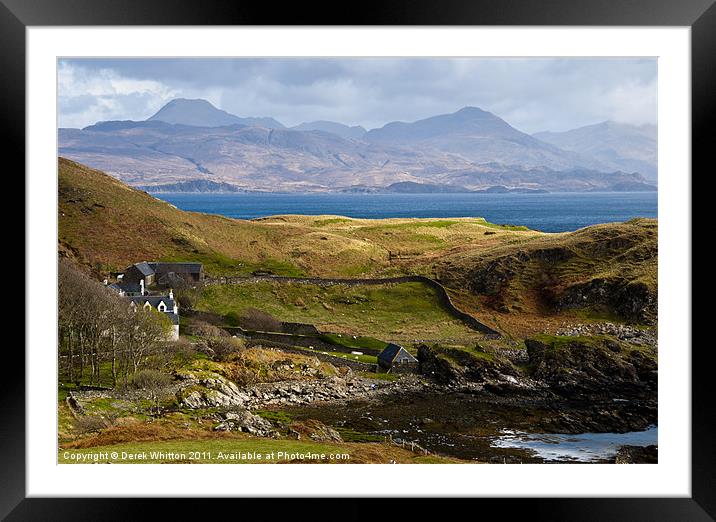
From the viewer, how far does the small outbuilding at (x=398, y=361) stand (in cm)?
954

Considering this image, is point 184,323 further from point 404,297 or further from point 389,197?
point 389,197

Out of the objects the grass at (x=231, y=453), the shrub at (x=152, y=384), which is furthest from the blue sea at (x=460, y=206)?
the grass at (x=231, y=453)

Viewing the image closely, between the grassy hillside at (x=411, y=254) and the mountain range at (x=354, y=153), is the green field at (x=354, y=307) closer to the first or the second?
the grassy hillside at (x=411, y=254)

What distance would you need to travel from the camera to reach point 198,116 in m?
11.8

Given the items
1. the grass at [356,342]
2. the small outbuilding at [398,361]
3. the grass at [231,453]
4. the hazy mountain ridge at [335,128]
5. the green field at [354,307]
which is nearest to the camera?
the grass at [231,453]

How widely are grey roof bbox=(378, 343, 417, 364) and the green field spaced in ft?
0.78

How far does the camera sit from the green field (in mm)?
10172

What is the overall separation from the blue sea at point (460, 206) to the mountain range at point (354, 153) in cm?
30

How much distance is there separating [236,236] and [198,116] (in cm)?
237

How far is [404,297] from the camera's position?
1080 cm

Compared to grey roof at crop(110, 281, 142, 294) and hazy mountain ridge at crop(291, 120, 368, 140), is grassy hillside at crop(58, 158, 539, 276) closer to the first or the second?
grey roof at crop(110, 281, 142, 294)
